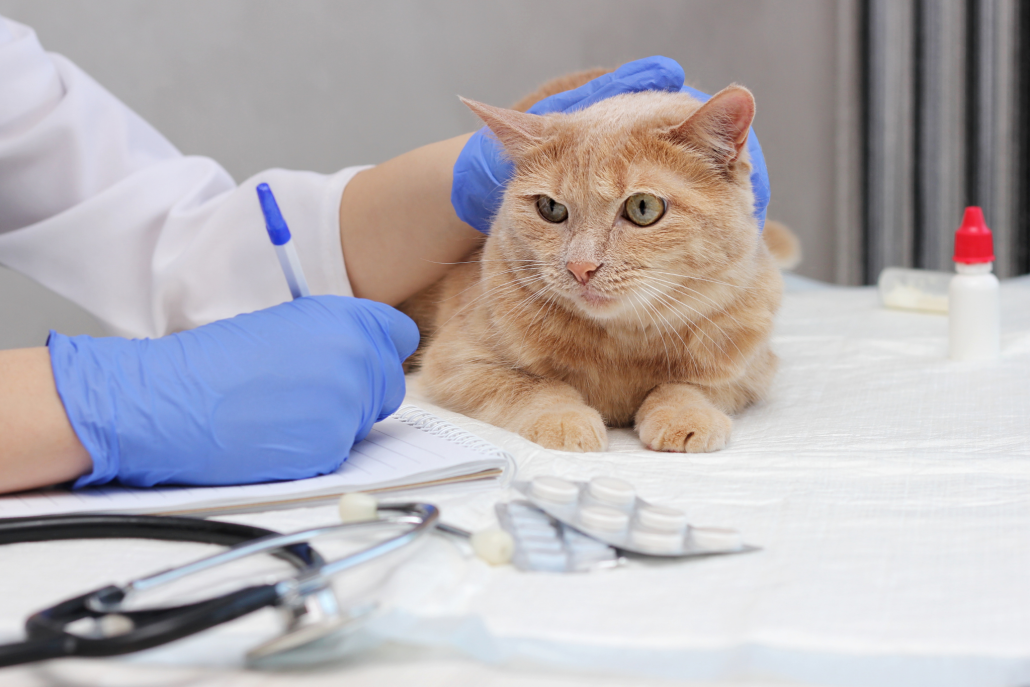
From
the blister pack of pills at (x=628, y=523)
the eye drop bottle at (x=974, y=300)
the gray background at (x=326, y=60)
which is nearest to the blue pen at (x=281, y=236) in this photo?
the blister pack of pills at (x=628, y=523)

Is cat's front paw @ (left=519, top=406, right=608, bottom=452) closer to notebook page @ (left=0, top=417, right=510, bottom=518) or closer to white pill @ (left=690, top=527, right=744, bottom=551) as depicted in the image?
notebook page @ (left=0, top=417, right=510, bottom=518)

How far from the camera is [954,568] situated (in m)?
0.59

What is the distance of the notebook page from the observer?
2.36 ft

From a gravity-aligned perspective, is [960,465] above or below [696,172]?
below

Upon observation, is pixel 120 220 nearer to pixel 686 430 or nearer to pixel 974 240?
pixel 686 430

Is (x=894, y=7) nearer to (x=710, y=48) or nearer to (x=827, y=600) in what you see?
(x=710, y=48)

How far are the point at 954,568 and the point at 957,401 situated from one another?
608mm

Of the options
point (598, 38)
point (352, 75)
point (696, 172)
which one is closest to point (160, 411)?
point (696, 172)

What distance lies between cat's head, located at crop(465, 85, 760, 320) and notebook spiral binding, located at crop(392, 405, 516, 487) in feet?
0.71

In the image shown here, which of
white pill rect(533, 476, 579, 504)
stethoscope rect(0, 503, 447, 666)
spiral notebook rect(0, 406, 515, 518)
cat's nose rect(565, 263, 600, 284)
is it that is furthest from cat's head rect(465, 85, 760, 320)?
stethoscope rect(0, 503, 447, 666)

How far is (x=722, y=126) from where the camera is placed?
0.95 m

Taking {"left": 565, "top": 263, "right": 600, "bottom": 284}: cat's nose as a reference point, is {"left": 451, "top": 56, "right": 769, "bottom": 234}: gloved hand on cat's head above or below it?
above

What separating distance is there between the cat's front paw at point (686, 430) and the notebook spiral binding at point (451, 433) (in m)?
0.21

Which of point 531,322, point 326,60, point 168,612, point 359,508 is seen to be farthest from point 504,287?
point 326,60
